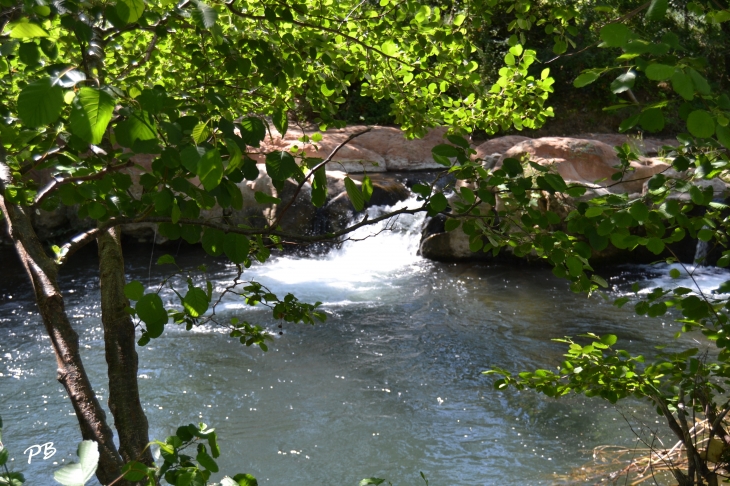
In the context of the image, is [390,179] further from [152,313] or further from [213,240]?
[152,313]

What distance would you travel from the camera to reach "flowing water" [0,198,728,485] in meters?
4.73

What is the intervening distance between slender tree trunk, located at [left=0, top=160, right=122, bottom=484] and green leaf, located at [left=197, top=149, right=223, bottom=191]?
3.79ft

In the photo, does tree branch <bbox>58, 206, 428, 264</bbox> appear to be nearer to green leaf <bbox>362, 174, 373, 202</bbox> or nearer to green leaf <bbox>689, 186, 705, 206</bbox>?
green leaf <bbox>362, 174, 373, 202</bbox>

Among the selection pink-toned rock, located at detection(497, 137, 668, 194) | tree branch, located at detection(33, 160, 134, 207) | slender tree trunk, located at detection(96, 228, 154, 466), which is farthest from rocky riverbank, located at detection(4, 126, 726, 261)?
tree branch, located at detection(33, 160, 134, 207)

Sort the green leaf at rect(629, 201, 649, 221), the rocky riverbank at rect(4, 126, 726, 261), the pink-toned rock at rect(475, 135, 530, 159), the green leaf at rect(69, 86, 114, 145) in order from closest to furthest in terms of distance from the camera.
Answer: the green leaf at rect(69, 86, 114, 145), the green leaf at rect(629, 201, 649, 221), the rocky riverbank at rect(4, 126, 726, 261), the pink-toned rock at rect(475, 135, 530, 159)

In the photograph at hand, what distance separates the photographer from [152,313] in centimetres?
144

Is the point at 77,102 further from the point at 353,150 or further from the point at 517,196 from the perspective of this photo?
the point at 353,150

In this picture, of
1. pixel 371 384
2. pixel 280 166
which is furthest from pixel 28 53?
pixel 371 384

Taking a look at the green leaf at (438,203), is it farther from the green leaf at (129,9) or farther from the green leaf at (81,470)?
the green leaf at (81,470)

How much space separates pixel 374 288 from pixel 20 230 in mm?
7432

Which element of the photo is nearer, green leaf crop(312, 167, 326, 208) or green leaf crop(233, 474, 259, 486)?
green leaf crop(233, 474, 259, 486)

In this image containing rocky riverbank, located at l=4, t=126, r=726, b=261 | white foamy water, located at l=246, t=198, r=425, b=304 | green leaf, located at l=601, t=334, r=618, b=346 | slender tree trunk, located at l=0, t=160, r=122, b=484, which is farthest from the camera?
rocky riverbank, located at l=4, t=126, r=726, b=261
